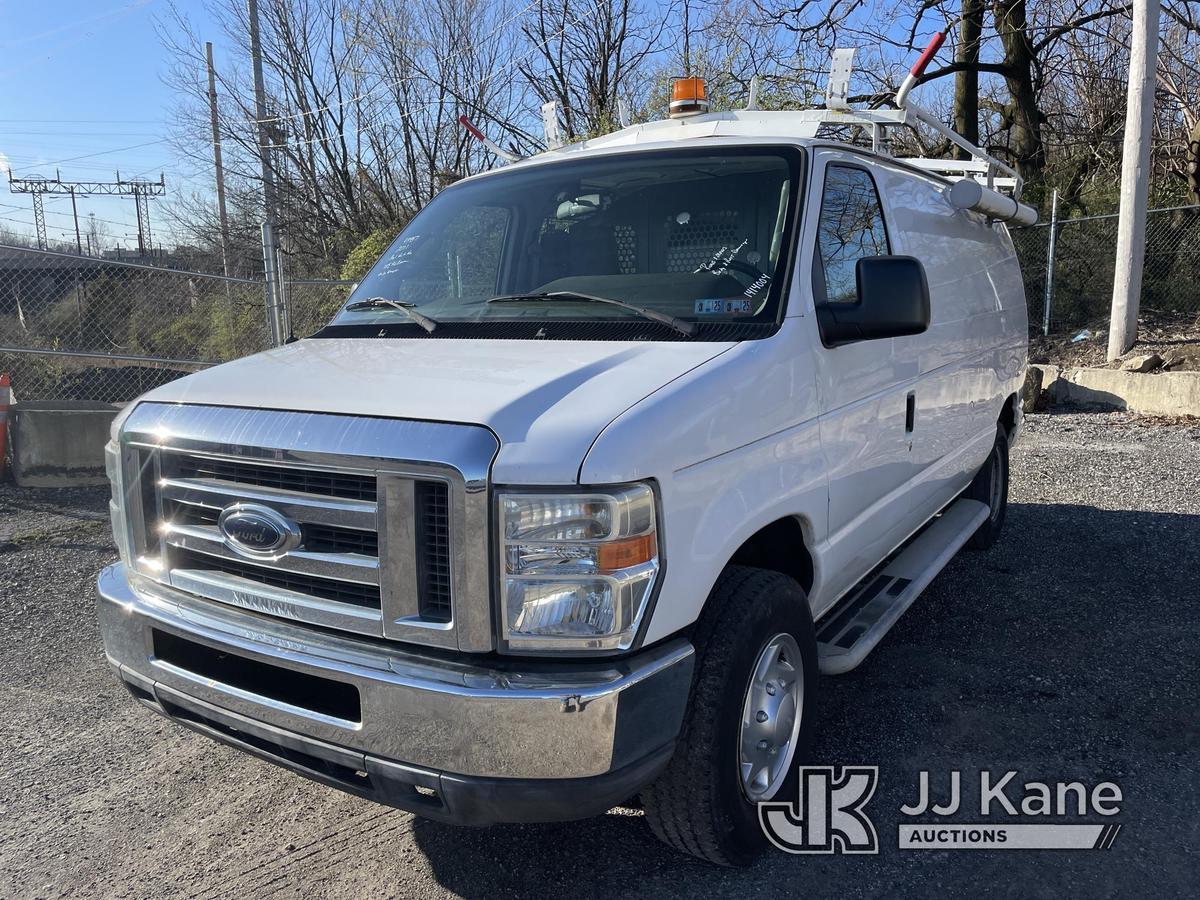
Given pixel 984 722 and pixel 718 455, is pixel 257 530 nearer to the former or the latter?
pixel 718 455

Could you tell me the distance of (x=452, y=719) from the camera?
2.12 m

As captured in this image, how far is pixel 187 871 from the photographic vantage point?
2795mm

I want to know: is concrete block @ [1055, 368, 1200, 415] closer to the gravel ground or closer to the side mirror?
the gravel ground

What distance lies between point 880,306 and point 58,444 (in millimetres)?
7035

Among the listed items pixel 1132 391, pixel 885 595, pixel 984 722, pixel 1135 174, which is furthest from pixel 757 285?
pixel 1135 174

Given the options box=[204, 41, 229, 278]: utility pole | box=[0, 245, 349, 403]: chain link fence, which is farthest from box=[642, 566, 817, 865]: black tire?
box=[204, 41, 229, 278]: utility pole

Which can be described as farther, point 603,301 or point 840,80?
point 840,80

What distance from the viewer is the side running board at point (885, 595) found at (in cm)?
334

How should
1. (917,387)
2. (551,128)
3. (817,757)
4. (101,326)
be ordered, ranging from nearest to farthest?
(817,757)
(917,387)
(551,128)
(101,326)

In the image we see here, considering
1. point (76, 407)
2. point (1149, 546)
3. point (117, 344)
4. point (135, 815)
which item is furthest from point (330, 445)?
point (117, 344)

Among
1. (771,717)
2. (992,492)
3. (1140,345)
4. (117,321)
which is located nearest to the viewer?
(771,717)

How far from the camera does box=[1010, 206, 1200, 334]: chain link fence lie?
44.7ft

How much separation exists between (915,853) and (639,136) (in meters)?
3.24

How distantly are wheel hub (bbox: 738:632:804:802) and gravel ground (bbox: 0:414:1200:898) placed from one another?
0.26 meters
